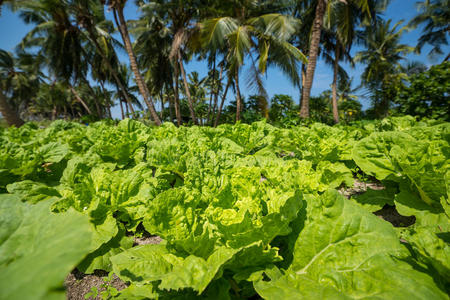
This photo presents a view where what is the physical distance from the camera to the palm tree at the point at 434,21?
19.2 m

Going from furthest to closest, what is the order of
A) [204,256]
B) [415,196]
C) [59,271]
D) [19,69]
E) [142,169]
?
[19,69] → [142,169] → [415,196] → [204,256] → [59,271]

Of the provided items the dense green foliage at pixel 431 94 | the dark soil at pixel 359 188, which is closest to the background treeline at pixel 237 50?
the dense green foliage at pixel 431 94

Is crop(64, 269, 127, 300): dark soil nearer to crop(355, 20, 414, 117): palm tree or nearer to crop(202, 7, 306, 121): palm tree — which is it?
crop(202, 7, 306, 121): palm tree

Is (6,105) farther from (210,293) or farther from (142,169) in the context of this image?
(210,293)

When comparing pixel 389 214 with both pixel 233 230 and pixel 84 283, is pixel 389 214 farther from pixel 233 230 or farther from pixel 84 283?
pixel 84 283

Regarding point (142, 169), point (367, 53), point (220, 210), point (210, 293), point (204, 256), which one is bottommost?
point (210, 293)

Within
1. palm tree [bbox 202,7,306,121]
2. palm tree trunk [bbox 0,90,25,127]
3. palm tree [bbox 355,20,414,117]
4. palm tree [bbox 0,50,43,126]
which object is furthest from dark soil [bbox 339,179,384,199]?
palm tree [bbox 0,50,43,126]

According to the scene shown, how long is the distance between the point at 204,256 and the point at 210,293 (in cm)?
18

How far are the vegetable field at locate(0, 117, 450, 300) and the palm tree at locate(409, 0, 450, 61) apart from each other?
94.4 feet

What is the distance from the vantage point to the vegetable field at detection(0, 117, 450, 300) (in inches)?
26.8

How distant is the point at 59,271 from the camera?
1.22 feet

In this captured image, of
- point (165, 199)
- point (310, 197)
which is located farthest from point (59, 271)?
point (310, 197)

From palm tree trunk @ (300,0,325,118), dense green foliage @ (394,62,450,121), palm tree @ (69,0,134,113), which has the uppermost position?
palm tree @ (69,0,134,113)

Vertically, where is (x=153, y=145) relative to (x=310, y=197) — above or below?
above
